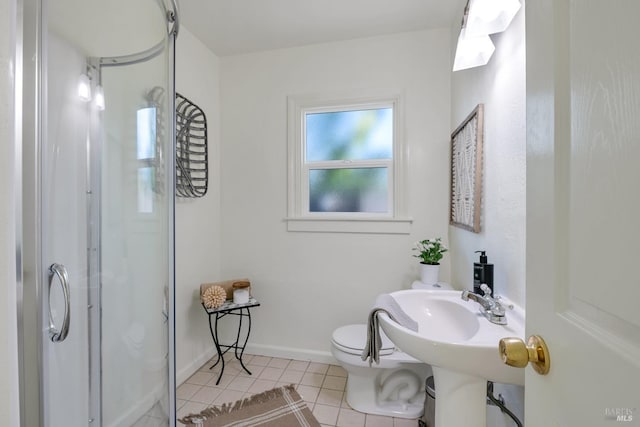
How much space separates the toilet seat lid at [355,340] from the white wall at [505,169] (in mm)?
531

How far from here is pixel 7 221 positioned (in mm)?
616

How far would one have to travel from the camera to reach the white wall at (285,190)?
2047 millimetres

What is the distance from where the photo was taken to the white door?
12.6 inches

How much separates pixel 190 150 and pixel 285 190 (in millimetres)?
744

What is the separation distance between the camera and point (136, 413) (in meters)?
1.19

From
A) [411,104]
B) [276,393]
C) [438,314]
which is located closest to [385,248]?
[438,314]

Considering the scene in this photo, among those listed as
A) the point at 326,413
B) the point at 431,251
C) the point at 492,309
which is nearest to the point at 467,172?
the point at 431,251

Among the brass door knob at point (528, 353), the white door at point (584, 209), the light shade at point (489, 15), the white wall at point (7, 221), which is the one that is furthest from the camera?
the light shade at point (489, 15)

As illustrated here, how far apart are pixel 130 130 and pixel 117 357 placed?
2.98ft

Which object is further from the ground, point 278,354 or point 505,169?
point 505,169

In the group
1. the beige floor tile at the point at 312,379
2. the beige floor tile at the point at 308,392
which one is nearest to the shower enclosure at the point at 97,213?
the beige floor tile at the point at 308,392

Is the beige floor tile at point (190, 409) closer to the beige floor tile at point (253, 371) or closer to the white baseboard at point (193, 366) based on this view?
the white baseboard at point (193, 366)

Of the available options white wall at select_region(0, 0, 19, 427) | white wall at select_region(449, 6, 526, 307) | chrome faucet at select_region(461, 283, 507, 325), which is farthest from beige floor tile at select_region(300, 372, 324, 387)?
white wall at select_region(0, 0, 19, 427)

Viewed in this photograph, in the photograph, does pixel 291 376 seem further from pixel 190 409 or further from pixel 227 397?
pixel 190 409
